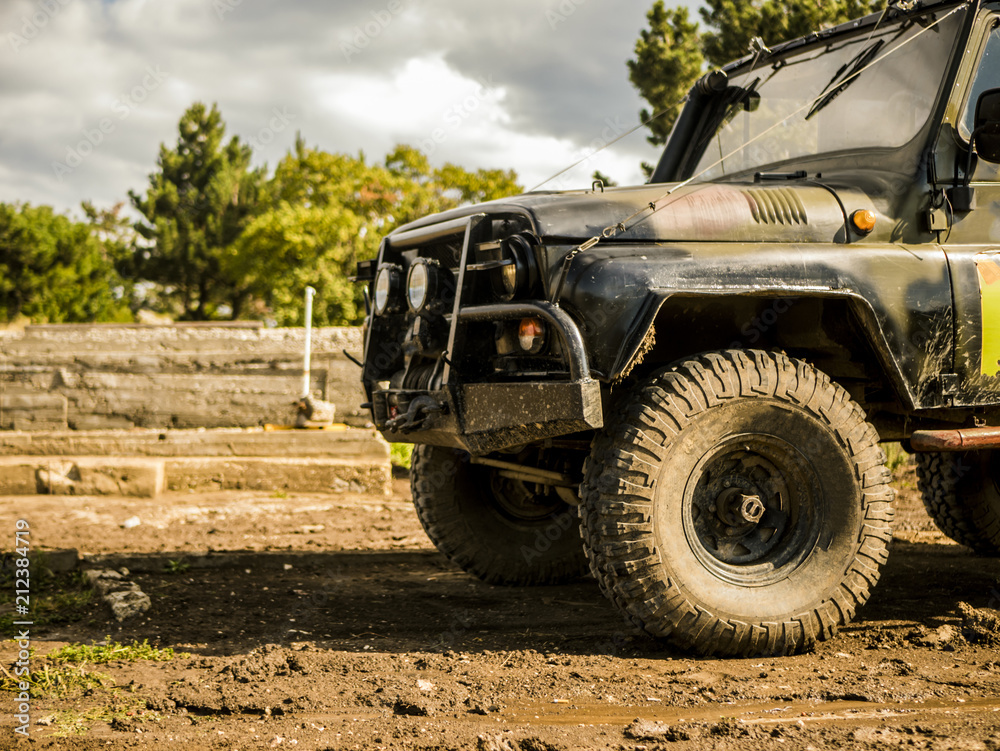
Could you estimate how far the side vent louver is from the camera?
3.56m

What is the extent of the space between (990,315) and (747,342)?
0.96 m

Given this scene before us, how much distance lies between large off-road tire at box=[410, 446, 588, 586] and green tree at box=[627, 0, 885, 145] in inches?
238

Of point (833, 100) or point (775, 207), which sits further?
point (833, 100)

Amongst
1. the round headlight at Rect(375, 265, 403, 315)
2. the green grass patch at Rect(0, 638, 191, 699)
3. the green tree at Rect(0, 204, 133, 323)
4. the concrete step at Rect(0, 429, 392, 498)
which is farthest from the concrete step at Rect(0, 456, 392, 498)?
the green tree at Rect(0, 204, 133, 323)

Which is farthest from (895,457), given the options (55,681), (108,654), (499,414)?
(55,681)

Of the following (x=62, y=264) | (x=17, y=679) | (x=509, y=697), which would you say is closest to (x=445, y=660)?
(x=509, y=697)

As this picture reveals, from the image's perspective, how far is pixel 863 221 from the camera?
3629 mm


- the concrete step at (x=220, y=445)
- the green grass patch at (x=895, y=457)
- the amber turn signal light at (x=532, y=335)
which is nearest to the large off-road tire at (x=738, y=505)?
the amber turn signal light at (x=532, y=335)

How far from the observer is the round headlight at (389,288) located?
420 centimetres

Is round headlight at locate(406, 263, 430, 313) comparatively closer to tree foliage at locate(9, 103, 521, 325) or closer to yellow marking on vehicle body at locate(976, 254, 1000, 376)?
yellow marking on vehicle body at locate(976, 254, 1000, 376)

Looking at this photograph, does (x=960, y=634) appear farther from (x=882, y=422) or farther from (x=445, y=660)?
(x=445, y=660)

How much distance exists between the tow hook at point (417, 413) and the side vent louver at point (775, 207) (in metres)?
1.48

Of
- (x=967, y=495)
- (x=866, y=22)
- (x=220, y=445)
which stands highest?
(x=866, y=22)

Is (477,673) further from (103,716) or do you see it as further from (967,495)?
(967,495)
